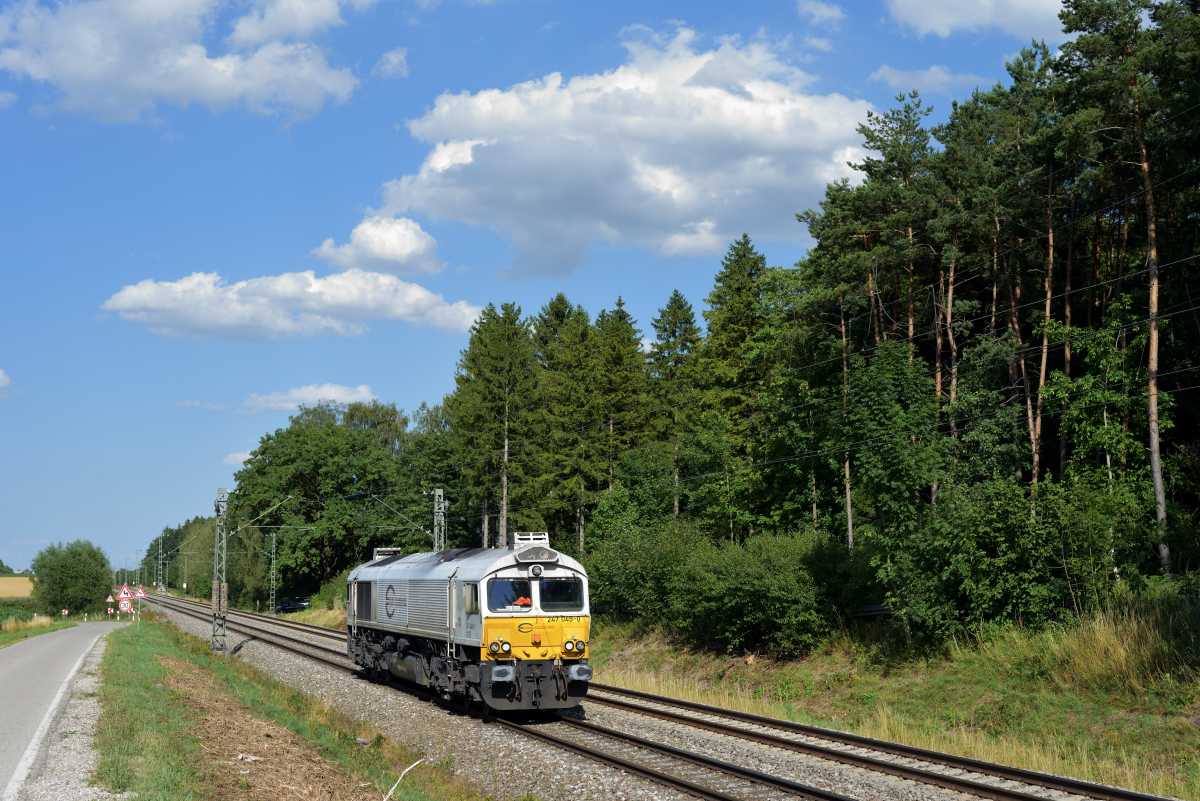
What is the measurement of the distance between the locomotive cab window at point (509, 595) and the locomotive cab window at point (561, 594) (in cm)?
36

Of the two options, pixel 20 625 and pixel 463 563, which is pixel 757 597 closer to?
pixel 463 563

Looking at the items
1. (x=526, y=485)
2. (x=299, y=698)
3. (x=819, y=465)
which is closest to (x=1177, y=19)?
(x=819, y=465)

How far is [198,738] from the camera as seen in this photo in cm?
1373

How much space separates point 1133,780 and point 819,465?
89.4ft

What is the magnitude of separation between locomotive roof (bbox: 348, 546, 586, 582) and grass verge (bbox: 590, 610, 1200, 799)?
5791 millimetres

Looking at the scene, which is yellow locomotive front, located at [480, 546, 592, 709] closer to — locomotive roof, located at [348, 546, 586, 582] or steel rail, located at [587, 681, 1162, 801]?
locomotive roof, located at [348, 546, 586, 582]

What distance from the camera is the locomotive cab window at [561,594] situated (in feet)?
63.6

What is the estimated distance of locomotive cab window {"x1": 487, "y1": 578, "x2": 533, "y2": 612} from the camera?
61.7ft

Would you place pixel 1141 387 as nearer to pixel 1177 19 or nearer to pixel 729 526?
pixel 1177 19

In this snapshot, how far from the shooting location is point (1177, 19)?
25.1m

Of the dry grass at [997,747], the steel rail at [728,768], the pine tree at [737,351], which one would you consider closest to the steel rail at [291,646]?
the dry grass at [997,747]

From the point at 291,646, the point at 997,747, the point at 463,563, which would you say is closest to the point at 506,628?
the point at 463,563

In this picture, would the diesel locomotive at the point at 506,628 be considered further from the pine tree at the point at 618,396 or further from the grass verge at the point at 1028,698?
the pine tree at the point at 618,396

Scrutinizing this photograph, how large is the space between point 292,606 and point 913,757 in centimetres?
7148
